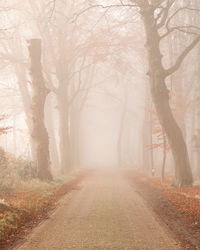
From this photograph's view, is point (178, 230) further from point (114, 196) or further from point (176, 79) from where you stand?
point (176, 79)

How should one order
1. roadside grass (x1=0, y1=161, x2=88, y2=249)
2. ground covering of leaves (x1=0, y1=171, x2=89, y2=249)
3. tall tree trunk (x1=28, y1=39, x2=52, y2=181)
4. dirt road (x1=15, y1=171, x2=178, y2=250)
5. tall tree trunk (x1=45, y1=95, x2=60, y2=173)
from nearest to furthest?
dirt road (x1=15, y1=171, x2=178, y2=250)
ground covering of leaves (x1=0, y1=171, x2=89, y2=249)
roadside grass (x1=0, y1=161, x2=88, y2=249)
tall tree trunk (x1=28, y1=39, x2=52, y2=181)
tall tree trunk (x1=45, y1=95, x2=60, y2=173)

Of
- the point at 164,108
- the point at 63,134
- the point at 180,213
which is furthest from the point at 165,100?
the point at 63,134

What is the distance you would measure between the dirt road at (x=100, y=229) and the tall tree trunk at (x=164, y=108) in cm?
444

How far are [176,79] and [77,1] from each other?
1025cm

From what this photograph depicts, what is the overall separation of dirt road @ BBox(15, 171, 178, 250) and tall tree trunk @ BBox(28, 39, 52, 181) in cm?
554

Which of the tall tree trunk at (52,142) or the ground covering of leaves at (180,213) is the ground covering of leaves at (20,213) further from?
the tall tree trunk at (52,142)

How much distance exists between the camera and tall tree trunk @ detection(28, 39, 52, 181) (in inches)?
572

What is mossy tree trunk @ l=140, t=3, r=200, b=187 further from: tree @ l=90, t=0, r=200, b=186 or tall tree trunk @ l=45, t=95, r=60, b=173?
tall tree trunk @ l=45, t=95, r=60, b=173

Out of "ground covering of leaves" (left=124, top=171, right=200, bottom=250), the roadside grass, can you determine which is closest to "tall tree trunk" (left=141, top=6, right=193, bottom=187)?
"ground covering of leaves" (left=124, top=171, right=200, bottom=250)

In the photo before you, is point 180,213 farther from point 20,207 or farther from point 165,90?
point 165,90

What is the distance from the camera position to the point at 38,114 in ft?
48.4

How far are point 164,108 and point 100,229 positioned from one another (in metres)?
8.53

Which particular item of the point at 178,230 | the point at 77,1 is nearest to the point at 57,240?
the point at 178,230

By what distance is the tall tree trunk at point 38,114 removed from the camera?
14541 mm
